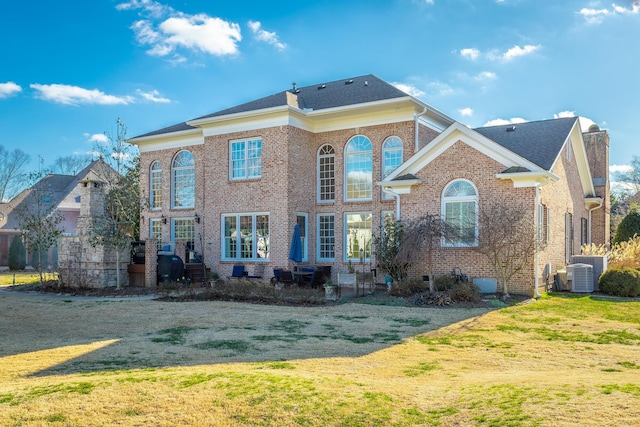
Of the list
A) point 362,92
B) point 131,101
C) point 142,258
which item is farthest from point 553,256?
point 131,101

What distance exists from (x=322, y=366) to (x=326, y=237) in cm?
1503

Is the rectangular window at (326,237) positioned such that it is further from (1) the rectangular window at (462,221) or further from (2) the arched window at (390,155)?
(1) the rectangular window at (462,221)

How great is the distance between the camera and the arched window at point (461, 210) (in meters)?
17.5

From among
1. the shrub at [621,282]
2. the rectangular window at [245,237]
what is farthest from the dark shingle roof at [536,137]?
the rectangular window at [245,237]

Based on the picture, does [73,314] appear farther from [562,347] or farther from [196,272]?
[562,347]

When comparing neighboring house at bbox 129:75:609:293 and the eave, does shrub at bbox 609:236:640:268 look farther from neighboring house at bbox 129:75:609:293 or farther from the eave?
the eave

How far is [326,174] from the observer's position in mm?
23047

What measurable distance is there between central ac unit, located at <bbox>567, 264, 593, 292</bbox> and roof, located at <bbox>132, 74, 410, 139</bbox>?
26.7 ft

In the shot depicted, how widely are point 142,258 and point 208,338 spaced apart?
39.9ft

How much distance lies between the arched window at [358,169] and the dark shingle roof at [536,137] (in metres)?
5.01

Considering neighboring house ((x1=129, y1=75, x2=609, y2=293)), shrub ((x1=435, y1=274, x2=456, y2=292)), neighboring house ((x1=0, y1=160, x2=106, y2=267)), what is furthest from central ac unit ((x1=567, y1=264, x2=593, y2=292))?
neighboring house ((x1=0, y1=160, x2=106, y2=267))

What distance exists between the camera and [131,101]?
2480 centimetres

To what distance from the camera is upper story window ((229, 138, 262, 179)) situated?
2253 cm

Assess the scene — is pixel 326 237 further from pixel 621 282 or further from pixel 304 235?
pixel 621 282
